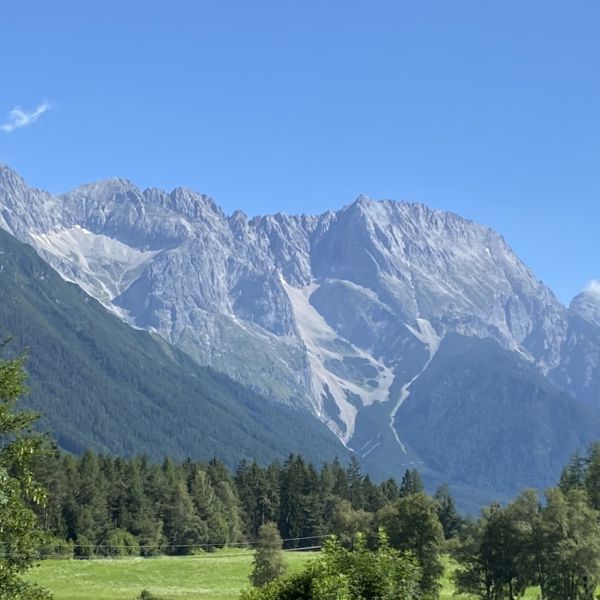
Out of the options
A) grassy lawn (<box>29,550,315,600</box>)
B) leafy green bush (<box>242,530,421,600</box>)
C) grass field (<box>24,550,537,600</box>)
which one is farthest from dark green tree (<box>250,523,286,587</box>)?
leafy green bush (<box>242,530,421,600</box>)

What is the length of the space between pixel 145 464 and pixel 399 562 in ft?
484

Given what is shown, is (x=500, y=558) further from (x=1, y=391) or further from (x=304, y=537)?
(x=304, y=537)

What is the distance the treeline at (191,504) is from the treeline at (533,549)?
50.9 meters

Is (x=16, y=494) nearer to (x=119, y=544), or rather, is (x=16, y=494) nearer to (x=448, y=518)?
(x=119, y=544)

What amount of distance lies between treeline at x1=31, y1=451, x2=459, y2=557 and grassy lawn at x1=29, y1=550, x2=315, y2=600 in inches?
704

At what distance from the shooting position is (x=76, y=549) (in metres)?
133

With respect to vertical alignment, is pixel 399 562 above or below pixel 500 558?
above

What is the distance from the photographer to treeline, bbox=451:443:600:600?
205ft

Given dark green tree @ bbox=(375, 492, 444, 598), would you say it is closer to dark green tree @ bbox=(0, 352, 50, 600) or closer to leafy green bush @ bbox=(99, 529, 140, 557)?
dark green tree @ bbox=(0, 352, 50, 600)

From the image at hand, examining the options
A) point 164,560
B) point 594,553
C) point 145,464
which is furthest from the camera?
point 145,464

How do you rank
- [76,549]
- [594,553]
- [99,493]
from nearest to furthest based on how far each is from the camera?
[594,553]
[76,549]
[99,493]

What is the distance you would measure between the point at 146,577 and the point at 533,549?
164ft

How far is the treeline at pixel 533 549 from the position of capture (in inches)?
2464

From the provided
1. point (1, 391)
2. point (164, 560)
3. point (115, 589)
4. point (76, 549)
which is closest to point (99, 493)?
point (76, 549)
